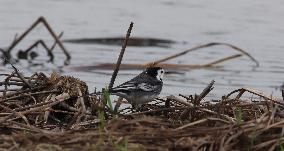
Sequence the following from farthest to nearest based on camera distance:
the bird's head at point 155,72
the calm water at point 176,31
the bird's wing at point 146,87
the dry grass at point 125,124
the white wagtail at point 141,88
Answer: the calm water at point 176,31 < the bird's head at point 155,72 < the bird's wing at point 146,87 < the white wagtail at point 141,88 < the dry grass at point 125,124

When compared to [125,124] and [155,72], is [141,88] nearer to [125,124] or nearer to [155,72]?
[155,72]

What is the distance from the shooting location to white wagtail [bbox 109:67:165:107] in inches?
292

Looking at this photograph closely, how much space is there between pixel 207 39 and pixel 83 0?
4947mm

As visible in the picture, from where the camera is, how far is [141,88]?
7.83m

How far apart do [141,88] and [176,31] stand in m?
11.0

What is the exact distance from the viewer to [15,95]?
22.9 ft

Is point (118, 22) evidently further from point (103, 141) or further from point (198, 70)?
point (103, 141)

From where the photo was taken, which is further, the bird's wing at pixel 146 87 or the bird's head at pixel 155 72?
the bird's head at pixel 155 72

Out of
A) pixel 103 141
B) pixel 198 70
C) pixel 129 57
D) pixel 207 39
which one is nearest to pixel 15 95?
pixel 103 141

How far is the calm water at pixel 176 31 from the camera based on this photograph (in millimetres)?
13829

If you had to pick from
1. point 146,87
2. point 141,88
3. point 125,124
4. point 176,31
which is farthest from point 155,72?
point 176,31

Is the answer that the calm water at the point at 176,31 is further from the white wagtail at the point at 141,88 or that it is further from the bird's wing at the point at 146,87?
the bird's wing at the point at 146,87

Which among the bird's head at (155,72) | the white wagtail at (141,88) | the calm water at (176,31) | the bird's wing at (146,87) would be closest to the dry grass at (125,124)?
the white wagtail at (141,88)

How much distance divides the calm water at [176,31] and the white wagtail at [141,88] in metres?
3.10
